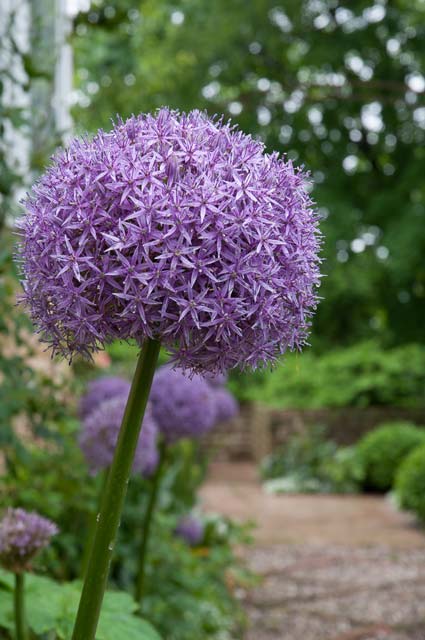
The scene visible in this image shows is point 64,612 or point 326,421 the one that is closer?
point 64,612

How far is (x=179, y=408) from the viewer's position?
3.43 meters

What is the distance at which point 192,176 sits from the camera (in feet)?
4.35

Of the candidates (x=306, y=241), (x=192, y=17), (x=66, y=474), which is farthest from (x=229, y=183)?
(x=192, y=17)

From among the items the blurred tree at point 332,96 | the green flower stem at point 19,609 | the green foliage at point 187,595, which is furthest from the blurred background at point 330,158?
the green flower stem at point 19,609

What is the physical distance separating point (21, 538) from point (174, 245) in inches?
37.3

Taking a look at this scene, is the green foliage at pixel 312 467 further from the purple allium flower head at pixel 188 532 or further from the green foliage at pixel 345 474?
the purple allium flower head at pixel 188 532

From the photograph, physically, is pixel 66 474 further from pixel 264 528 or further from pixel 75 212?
pixel 264 528

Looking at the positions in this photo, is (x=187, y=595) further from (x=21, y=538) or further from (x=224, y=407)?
(x=21, y=538)

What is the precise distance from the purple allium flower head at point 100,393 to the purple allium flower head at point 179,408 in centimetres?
14

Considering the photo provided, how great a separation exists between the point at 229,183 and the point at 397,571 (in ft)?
22.0

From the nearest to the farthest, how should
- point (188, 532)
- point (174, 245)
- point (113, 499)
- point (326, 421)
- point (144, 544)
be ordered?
point (174, 245) < point (113, 499) < point (144, 544) < point (188, 532) < point (326, 421)

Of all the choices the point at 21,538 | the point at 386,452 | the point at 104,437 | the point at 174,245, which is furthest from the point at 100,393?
the point at 386,452

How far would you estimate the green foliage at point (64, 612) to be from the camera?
1817mm

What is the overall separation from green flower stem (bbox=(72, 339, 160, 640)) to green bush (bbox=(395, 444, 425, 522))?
8.89 metres
